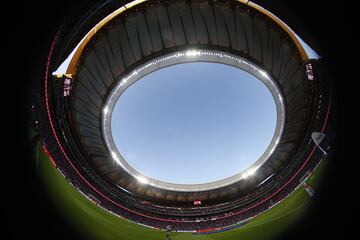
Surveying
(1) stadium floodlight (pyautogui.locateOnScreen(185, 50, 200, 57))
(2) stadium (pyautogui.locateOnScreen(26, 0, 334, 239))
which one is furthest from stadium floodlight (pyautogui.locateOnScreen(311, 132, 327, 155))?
(1) stadium floodlight (pyautogui.locateOnScreen(185, 50, 200, 57))

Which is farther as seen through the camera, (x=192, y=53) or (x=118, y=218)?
(x=192, y=53)

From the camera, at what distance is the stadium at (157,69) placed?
6.80 meters

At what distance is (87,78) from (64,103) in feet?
4.89

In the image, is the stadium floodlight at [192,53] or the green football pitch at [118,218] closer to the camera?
the green football pitch at [118,218]

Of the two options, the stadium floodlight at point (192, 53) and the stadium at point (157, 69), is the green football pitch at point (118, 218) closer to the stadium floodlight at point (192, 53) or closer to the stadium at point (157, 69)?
the stadium at point (157, 69)

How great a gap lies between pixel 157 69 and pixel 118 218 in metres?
4.93

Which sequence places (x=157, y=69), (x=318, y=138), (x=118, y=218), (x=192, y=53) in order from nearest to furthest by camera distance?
(x=318, y=138), (x=118, y=218), (x=192, y=53), (x=157, y=69)

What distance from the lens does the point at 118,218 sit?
24.5 ft

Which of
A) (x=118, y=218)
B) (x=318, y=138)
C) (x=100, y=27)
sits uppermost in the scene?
(x=100, y=27)

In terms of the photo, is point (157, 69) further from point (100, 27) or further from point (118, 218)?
point (118, 218)

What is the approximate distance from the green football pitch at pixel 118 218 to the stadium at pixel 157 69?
0.68ft

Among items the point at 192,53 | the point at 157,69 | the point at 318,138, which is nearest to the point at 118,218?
the point at 157,69

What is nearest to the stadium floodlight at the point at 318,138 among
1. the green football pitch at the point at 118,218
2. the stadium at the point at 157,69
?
the stadium at the point at 157,69

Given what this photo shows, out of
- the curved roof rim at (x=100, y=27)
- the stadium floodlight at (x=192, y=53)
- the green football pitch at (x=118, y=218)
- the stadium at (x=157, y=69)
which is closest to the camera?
the green football pitch at (x=118, y=218)
